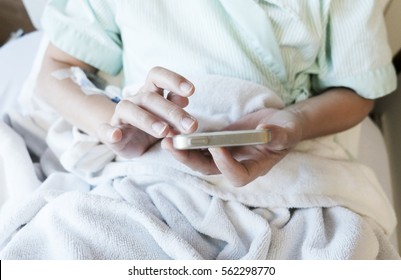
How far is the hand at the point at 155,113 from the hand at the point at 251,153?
28 mm

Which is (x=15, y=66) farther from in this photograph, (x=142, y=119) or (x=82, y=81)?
(x=142, y=119)

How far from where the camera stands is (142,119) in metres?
0.54

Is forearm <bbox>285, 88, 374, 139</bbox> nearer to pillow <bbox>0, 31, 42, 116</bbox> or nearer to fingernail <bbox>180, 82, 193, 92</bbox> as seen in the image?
fingernail <bbox>180, 82, 193, 92</bbox>

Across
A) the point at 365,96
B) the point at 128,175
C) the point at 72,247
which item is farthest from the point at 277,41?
the point at 72,247

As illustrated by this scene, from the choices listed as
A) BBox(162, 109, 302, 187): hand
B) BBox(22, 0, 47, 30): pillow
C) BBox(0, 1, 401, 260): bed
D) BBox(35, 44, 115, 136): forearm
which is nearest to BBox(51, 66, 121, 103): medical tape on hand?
BBox(35, 44, 115, 136): forearm

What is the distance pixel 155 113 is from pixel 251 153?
0.16 metres

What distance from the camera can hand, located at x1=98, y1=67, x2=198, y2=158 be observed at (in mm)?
524

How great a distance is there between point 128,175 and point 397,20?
2.28 ft

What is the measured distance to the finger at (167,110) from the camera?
510mm

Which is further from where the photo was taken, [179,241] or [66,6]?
[66,6]

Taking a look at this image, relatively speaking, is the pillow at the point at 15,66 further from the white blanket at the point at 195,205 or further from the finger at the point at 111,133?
the finger at the point at 111,133
